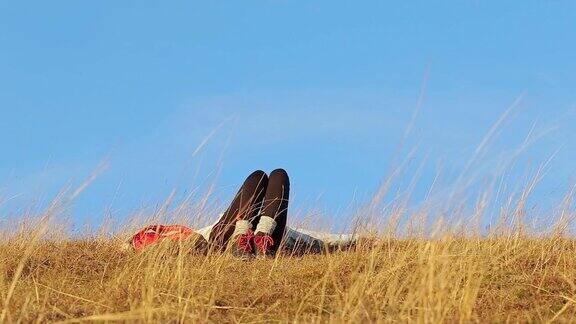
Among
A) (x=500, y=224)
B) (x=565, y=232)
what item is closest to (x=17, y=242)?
(x=500, y=224)

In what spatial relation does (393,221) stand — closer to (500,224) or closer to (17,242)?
(500,224)

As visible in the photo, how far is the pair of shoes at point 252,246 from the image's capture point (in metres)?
6.78

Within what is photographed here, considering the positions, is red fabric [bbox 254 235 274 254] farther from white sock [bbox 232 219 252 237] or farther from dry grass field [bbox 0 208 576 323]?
dry grass field [bbox 0 208 576 323]

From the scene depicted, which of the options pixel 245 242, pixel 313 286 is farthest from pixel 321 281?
pixel 245 242

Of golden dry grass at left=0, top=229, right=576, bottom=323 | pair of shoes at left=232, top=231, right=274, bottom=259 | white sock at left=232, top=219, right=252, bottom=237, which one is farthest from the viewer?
white sock at left=232, top=219, right=252, bottom=237

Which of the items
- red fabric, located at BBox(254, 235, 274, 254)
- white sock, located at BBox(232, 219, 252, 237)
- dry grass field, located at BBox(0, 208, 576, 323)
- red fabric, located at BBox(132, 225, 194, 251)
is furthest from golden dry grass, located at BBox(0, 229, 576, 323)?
white sock, located at BBox(232, 219, 252, 237)

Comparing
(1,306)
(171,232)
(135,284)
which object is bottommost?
(1,306)

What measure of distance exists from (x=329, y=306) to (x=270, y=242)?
2.49m

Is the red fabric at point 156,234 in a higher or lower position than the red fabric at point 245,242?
lower

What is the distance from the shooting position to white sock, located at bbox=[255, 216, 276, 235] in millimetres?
6941

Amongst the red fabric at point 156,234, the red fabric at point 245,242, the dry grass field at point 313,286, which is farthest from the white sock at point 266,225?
the red fabric at point 156,234

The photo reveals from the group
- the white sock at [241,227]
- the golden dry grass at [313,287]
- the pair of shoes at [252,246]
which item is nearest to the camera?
the golden dry grass at [313,287]

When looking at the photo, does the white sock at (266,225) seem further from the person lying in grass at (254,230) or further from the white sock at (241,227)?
the white sock at (241,227)

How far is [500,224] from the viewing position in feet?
22.2
